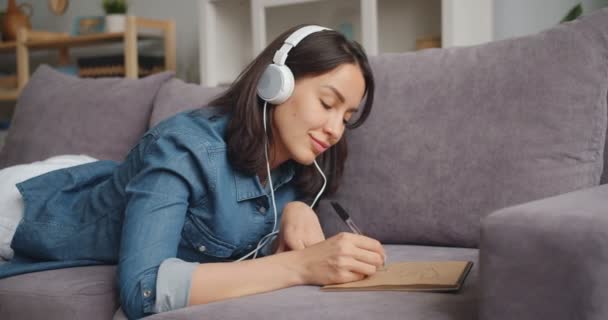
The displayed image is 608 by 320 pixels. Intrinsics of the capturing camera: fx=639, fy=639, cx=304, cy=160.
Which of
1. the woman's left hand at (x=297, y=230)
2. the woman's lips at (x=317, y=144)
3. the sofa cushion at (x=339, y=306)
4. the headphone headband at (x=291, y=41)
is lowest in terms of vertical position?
the sofa cushion at (x=339, y=306)

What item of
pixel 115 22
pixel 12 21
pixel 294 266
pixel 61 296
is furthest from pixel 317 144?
pixel 12 21

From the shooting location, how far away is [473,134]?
49.8 inches

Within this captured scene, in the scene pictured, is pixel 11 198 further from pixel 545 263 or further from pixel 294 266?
pixel 545 263

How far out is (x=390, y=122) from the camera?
1.36m

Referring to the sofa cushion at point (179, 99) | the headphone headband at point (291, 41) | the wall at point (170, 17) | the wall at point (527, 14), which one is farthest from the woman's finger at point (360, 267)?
the wall at point (170, 17)

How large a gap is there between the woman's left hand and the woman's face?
4.3 inches

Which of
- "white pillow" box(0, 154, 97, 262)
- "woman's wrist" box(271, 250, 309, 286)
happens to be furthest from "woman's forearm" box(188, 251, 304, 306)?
"white pillow" box(0, 154, 97, 262)

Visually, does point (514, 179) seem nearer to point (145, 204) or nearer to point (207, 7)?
point (145, 204)

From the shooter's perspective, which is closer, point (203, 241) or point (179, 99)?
point (203, 241)

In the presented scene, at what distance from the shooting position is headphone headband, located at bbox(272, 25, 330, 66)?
118 cm

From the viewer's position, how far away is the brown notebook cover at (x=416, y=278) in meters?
0.94

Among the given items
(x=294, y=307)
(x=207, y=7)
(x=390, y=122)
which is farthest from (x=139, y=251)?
(x=207, y=7)

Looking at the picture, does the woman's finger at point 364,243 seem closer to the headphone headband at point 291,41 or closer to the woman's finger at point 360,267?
the woman's finger at point 360,267

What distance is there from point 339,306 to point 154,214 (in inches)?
13.1
